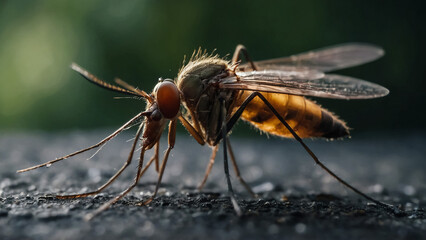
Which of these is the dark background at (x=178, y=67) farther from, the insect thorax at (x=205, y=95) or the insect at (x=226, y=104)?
the insect thorax at (x=205, y=95)

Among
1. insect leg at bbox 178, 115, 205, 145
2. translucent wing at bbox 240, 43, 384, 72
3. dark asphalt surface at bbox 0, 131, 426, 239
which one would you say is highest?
translucent wing at bbox 240, 43, 384, 72

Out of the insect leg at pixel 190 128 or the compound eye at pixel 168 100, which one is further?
the insect leg at pixel 190 128

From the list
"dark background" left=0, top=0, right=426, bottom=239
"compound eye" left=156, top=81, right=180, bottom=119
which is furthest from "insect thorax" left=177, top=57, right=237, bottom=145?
"dark background" left=0, top=0, right=426, bottom=239

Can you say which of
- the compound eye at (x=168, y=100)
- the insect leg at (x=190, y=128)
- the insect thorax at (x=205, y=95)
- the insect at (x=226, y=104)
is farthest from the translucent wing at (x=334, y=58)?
the compound eye at (x=168, y=100)

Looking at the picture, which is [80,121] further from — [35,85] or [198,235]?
[198,235]

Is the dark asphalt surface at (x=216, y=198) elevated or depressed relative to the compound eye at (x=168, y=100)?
depressed

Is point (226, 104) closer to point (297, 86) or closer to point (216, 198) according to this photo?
point (297, 86)

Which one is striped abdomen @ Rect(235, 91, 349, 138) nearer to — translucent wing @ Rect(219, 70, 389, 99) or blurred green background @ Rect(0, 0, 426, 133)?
translucent wing @ Rect(219, 70, 389, 99)
